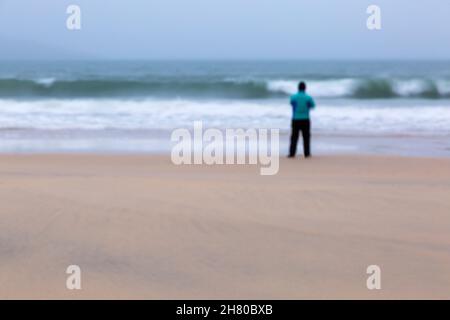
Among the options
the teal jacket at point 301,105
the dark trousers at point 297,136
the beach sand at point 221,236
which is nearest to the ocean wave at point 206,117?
the teal jacket at point 301,105

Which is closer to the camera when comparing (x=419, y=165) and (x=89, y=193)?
(x=89, y=193)

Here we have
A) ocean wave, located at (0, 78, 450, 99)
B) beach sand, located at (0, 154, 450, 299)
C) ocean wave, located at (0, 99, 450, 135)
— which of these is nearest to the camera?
beach sand, located at (0, 154, 450, 299)

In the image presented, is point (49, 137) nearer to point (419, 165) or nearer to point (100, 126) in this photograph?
point (100, 126)

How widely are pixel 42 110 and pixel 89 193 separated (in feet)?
58.9

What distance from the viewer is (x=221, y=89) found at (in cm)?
3531

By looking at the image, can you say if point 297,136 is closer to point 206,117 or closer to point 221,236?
point 221,236

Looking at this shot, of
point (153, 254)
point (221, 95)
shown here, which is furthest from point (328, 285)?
point (221, 95)

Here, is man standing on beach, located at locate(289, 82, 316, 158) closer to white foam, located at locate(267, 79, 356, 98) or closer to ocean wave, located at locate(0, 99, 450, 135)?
ocean wave, located at locate(0, 99, 450, 135)

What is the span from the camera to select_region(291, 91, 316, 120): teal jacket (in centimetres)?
1270

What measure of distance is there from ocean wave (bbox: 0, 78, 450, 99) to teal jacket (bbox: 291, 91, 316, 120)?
20.3 metres

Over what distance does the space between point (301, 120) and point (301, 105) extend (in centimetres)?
26

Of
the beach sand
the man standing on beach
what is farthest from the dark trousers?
the beach sand

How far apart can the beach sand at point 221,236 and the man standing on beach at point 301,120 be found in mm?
3013

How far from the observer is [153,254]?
543 cm
